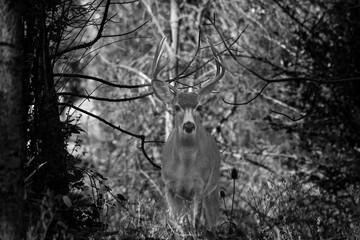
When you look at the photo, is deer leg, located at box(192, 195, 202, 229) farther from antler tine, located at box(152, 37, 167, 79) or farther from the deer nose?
antler tine, located at box(152, 37, 167, 79)

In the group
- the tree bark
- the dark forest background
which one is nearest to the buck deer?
the dark forest background

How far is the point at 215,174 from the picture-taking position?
9547mm

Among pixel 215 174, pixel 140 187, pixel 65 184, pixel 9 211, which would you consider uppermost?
pixel 140 187

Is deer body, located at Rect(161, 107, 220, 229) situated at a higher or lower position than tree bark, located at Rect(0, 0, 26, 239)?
higher

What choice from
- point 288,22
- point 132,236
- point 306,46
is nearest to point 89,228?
point 132,236

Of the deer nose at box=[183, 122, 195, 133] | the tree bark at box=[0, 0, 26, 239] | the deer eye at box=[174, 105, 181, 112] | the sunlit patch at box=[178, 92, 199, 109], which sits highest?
the sunlit patch at box=[178, 92, 199, 109]

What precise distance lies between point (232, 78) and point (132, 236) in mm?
11711

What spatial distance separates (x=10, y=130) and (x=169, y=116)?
43.8ft

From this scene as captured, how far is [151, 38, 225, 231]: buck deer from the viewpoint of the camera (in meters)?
8.97

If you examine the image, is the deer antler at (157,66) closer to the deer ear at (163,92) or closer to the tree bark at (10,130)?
the deer ear at (163,92)

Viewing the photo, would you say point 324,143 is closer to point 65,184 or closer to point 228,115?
point 228,115

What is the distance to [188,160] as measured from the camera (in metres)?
9.23

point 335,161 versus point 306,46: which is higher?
point 306,46

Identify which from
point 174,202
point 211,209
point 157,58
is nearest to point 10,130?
point 157,58
